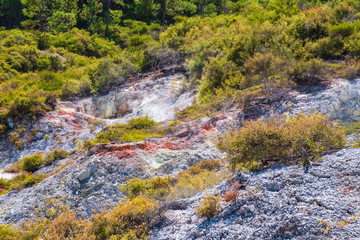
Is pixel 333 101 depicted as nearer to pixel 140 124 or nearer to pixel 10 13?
pixel 140 124

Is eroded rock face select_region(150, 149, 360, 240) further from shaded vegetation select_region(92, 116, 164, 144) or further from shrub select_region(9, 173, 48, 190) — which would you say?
shrub select_region(9, 173, 48, 190)

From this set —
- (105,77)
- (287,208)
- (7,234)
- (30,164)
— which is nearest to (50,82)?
(105,77)

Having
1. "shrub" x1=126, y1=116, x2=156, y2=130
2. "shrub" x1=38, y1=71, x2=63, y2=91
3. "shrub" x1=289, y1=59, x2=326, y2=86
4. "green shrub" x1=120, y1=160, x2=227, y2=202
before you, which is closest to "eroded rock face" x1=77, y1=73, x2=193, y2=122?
"shrub" x1=38, y1=71, x2=63, y2=91

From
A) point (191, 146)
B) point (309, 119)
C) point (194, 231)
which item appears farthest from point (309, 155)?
point (191, 146)

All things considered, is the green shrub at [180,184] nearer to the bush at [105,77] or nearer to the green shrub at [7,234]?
the green shrub at [7,234]

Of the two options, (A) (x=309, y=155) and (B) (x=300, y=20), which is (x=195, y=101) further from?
(A) (x=309, y=155)
